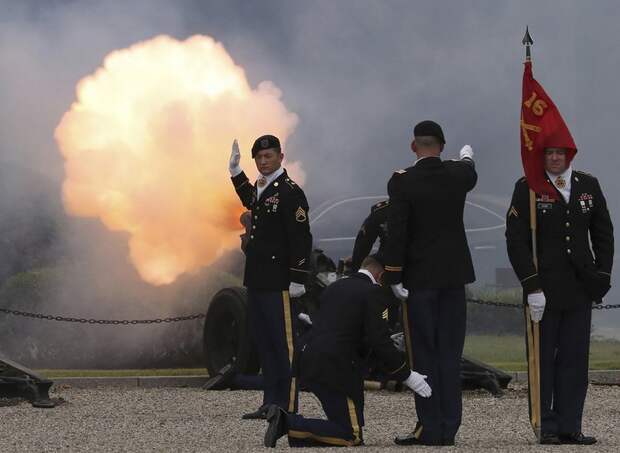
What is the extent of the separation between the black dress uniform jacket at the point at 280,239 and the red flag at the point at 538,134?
67.0 inches

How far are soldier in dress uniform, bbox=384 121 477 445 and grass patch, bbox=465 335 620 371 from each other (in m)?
7.17

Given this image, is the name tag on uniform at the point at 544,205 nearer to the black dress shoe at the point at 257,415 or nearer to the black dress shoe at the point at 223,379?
the black dress shoe at the point at 257,415

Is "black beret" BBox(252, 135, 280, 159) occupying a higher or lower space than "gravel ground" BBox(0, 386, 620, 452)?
higher

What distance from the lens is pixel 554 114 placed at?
9.25m

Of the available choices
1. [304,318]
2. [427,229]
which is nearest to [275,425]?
[427,229]

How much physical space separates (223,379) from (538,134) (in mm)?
4817

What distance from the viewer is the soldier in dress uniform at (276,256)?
10203 millimetres

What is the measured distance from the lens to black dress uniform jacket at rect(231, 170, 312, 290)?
1019cm

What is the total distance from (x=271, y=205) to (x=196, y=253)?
16.7ft

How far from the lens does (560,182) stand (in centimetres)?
907

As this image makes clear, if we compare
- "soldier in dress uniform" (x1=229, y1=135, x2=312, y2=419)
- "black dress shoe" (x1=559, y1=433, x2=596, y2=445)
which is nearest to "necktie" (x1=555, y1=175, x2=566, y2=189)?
"black dress shoe" (x1=559, y1=433, x2=596, y2=445)

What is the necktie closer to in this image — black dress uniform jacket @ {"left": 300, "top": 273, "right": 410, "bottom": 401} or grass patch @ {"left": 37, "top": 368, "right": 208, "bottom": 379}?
black dress uniform jacket @ {"left": 300, "top": 273, "right": 410, "bottom": 401}

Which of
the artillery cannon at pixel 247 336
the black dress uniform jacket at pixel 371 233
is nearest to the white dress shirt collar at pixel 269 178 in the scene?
the black dress uniform jacket at pixel 371 233

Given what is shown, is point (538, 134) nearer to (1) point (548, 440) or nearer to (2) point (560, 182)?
(2) point (560, 182)
